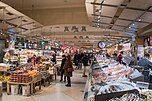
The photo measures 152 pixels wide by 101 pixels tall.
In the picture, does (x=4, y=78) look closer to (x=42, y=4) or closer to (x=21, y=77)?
(x=21, y=77)

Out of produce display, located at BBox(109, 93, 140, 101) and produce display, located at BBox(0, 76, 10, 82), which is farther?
produce display, located at BBox(0, 76, 10, 82)

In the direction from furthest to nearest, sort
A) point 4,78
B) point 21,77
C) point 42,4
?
point 42,4 < point 4,78 < point 21,77

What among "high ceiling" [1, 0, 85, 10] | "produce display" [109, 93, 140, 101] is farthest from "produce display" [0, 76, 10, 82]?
"produce display" [109, 93, 140, 101]

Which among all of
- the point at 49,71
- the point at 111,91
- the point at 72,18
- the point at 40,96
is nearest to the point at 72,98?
the point at 40,96

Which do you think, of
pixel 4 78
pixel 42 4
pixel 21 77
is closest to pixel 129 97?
pixel 21 77

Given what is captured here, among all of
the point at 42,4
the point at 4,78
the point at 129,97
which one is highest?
the point at 42,4

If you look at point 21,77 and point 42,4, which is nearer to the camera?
point 21,77

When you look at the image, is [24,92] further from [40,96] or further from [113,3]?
[113,3]

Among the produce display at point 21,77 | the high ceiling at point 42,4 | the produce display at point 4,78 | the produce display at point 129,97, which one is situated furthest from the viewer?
the high ceiling at point 42,4

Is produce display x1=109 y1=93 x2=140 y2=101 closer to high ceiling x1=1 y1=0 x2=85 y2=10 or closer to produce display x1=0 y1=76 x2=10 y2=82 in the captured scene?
produce display x1=0 y1=76 x2=10 y2=82

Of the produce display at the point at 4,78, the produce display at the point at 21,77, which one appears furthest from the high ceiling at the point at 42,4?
the produce display at the point at 21,77

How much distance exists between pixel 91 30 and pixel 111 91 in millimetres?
21001

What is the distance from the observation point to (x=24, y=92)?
33.0 ft

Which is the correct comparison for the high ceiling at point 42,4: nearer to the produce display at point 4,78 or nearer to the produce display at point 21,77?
the produce display at point 4,78
